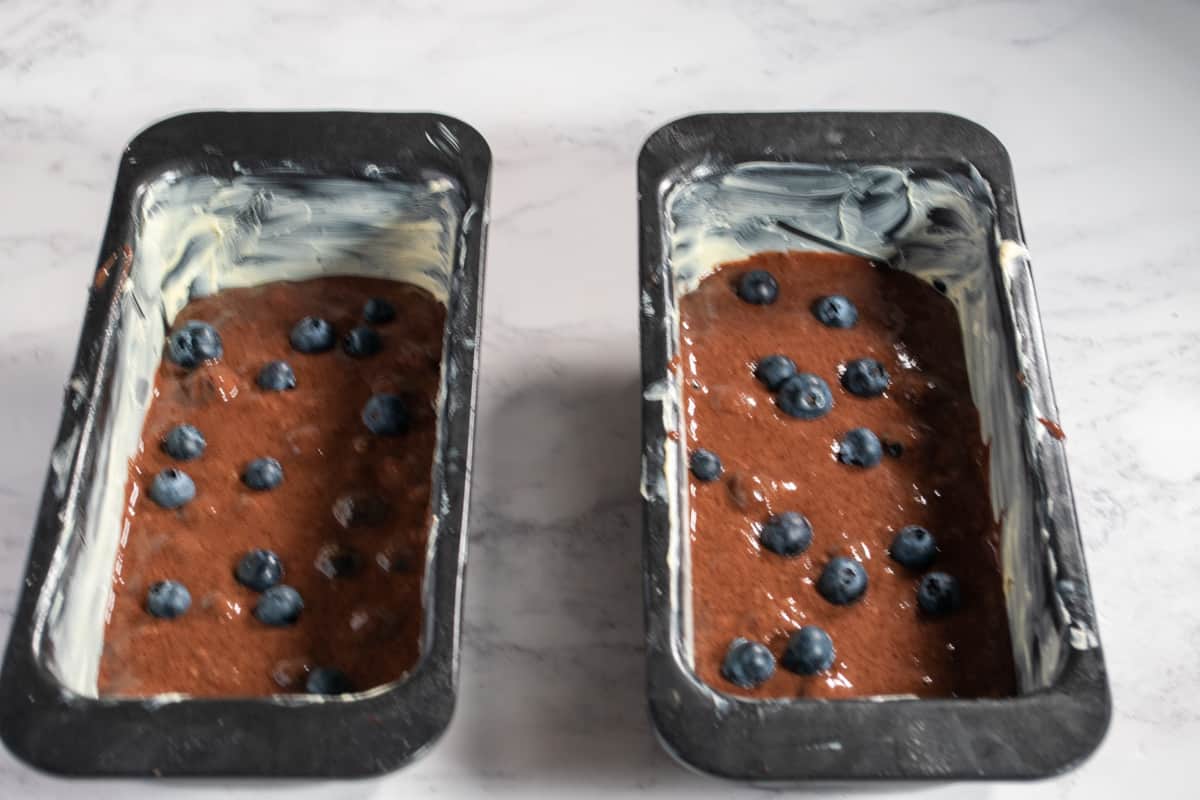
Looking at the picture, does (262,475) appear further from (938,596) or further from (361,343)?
(938,596)

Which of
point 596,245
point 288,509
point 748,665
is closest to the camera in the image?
point 748,665

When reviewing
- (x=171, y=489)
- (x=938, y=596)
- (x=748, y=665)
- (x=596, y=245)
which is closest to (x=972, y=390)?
(x=938, y=596)

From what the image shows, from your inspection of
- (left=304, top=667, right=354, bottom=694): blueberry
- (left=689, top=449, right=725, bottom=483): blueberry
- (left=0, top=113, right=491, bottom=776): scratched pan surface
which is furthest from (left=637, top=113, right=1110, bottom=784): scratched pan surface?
(left=304, top=667, right=354, bottom=694): blueberry

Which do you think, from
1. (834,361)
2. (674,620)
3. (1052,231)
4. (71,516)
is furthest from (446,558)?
(1052,231)

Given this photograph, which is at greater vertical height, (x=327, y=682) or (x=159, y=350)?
(x=159, y=350)

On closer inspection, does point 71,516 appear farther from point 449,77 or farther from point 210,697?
point 449,77

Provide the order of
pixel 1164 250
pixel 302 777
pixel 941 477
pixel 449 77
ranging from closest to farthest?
pixel 302 777, pixel 941 477, pixel 1164 250, pixel 449 77

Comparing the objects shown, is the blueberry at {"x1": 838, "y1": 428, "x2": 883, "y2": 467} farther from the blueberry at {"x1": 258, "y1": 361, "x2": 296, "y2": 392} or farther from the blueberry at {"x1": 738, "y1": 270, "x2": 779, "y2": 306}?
the blueberry at {"x1": 258, "y1": 361, "x2": 296, "y2": 392}
